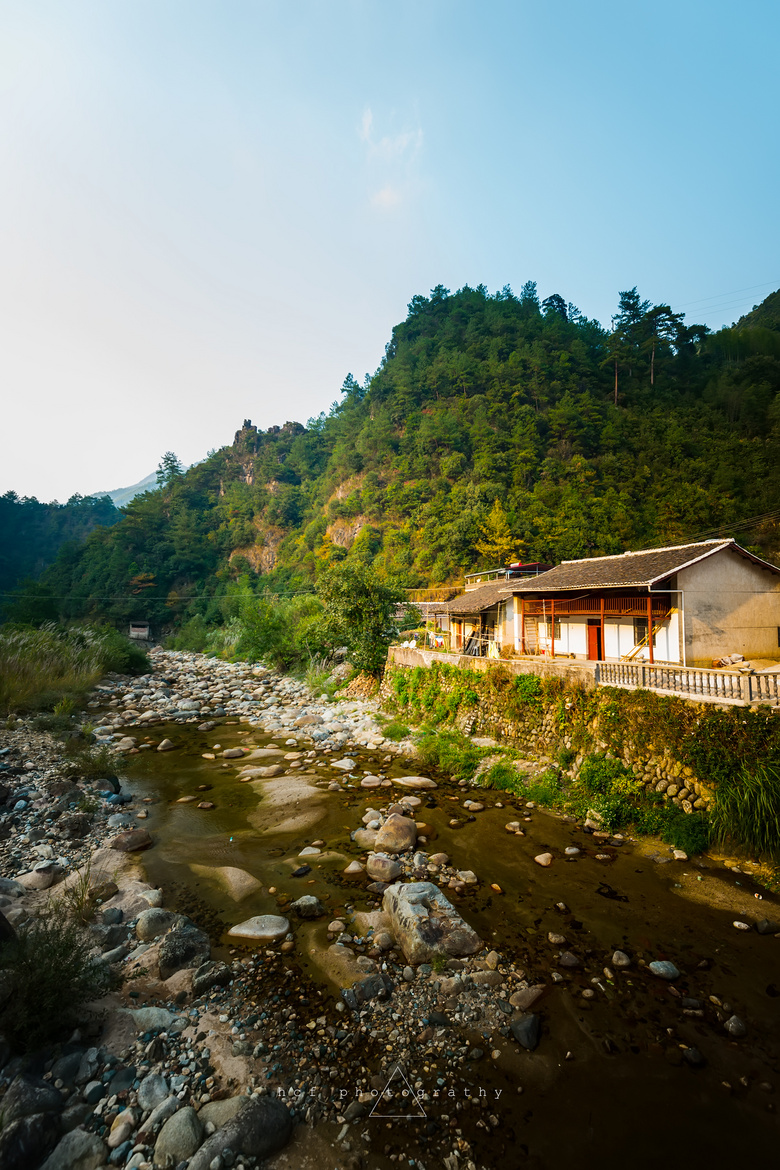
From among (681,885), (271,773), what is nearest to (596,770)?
(681,885)

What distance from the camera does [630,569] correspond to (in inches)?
671

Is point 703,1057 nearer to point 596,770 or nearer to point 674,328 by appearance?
point 596,770

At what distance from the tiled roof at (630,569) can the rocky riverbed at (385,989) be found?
892cm

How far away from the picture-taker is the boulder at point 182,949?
6031 millimetres

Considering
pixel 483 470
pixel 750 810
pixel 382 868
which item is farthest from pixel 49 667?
pixel 483 470

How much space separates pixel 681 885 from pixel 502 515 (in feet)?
126

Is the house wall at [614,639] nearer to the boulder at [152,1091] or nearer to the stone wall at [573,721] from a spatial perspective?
the stone wall at [573,721]

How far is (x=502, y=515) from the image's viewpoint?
44.1 metres

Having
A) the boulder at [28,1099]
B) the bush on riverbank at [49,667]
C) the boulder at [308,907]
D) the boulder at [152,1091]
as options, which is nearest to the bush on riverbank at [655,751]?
the boulder at [308,907]

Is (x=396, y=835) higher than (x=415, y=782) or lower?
higher

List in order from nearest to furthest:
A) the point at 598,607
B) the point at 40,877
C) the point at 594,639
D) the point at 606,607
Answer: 1. the point at 40,877
2. the point at 606,607
3. the point at 598,607
4. the point at 594,639

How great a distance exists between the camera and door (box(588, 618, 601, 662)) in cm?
1883

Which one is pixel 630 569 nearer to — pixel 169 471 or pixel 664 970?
pixel 664 970

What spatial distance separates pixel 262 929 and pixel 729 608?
1750 cm
